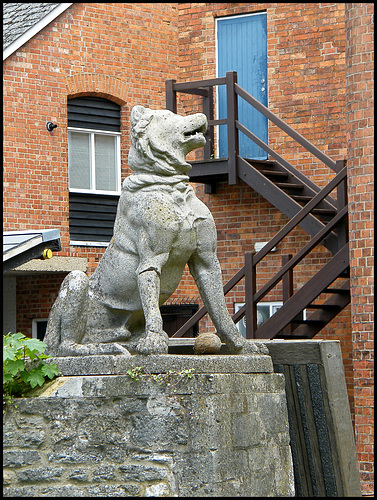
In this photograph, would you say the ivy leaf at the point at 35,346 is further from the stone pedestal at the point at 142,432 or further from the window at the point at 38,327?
the window at the point at 38,327

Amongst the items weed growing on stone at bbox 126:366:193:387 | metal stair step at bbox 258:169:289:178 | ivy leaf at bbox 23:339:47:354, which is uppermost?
metal stair step at bbox 258:169:289:178

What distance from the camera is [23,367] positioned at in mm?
6379

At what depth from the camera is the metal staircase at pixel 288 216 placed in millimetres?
12141

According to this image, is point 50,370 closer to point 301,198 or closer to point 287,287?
point 287,287

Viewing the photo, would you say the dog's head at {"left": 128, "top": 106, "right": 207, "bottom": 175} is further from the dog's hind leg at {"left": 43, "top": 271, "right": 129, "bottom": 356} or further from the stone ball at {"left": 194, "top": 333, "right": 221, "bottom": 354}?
the stone ball at {"left": 194, "top": 333, "right": 221, "bottom": 354}

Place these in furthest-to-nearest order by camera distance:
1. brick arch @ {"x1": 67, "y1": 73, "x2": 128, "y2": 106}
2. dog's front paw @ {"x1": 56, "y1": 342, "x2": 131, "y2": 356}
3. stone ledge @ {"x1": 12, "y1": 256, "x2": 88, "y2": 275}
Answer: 1. brick arch @ {"x1": 67, "y1": 73, "x2": 128, "y2": 106}
2. stone ledge @ {"x1": 12, "y1": 256, "x2": 88, "y2": 275}
3. dog's front paw @ {"x1": 56, "y1": 342, "x2": 131, "y2": 356}

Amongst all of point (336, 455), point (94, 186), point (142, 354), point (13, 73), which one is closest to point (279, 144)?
point (94, 186)

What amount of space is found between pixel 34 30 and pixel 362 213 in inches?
278

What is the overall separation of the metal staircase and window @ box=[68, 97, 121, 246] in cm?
192

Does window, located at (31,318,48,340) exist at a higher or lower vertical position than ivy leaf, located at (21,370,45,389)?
higher

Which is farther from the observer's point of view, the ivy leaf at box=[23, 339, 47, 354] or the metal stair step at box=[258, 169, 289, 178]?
the metal stair step at box=[258, 169, 289, 178]

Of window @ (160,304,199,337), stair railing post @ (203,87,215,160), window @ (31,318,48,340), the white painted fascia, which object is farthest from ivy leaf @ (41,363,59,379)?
window @ (160,304,199,337)

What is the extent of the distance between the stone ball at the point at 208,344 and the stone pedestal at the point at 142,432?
1.01 feet

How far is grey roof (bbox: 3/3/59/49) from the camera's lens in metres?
15.5
